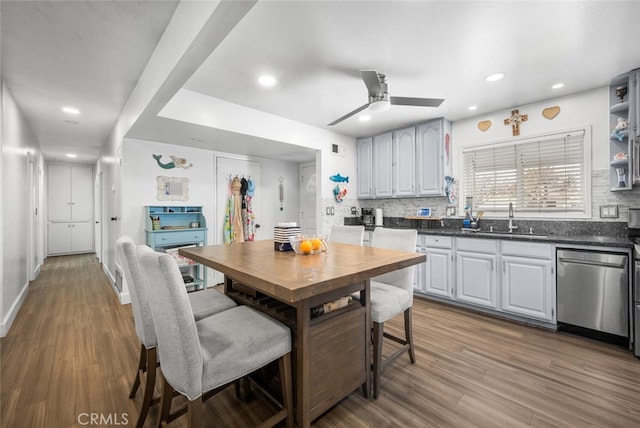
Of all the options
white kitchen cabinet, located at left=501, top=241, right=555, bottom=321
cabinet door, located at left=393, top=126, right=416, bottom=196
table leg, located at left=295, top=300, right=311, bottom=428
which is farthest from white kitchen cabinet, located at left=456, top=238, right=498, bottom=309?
table leg, located at left=295, top=300, right=311, bottom=428

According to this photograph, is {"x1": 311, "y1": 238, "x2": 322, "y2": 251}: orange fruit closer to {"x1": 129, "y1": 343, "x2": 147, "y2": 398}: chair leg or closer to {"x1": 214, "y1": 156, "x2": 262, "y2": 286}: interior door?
{"x1": 129, "y1": 343, "x2": 147, "y2": 398}: chair leg

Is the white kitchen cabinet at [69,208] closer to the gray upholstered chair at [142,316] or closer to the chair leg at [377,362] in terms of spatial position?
the gray upholstered chair at [142,316]

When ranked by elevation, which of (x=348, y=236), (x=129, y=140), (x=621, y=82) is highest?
(x=621, y=82)

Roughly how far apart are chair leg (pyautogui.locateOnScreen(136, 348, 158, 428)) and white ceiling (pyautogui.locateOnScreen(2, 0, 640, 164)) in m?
2.16

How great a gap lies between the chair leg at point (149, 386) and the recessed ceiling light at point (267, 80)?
237 cm

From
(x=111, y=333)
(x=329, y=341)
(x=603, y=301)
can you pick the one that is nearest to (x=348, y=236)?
(x=329, y=341)

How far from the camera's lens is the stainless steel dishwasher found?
2414 millimetres

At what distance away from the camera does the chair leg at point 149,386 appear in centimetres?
150

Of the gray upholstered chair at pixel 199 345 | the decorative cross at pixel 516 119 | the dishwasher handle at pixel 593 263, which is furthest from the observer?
the decorative cross at pixel 516 119

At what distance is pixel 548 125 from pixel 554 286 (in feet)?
6.13

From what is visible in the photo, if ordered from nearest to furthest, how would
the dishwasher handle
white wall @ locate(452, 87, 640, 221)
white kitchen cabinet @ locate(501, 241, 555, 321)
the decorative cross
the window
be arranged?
1. the dishwasher handle
2. white kitchen cabinet @ locate(501, 241, 555, 321)
3. white wall @ locate(452, 87, 640, 221)
4. the window
5. the decorative cross

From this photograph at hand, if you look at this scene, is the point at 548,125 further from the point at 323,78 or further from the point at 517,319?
the point at 323,78

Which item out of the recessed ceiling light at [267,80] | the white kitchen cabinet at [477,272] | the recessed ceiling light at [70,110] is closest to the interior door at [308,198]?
the recessed ceiling light at [267,80]

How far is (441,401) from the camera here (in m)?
1.78
